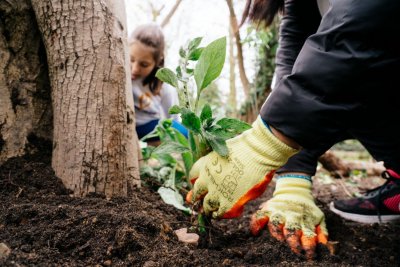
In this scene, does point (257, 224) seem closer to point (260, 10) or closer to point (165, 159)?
point (165, 159)

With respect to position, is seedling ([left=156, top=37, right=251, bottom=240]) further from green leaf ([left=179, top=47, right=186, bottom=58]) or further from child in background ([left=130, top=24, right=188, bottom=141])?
child in background ([left=130, top=24, right=188, bottom=141])

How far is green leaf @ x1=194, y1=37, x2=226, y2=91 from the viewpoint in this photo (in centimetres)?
100

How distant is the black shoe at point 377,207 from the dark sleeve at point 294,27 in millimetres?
832

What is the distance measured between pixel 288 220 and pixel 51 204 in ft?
2.71

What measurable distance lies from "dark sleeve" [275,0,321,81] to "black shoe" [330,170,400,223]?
2.73 ft

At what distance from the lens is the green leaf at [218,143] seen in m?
1.03

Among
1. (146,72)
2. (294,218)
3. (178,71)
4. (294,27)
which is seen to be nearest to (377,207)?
(294,218)

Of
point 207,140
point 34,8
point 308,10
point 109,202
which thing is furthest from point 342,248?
point 34,8

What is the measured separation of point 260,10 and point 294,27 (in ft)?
Result: 0.78

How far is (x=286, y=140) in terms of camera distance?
0.99 metres

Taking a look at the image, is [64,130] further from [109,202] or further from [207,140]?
[207,140]

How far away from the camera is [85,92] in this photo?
3.39 ft

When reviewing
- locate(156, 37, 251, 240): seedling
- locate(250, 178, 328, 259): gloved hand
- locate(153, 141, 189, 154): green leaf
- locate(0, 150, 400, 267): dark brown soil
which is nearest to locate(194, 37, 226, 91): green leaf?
locate(156, 37, 251, 240): seedling

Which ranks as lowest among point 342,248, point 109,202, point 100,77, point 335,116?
point 342,248
